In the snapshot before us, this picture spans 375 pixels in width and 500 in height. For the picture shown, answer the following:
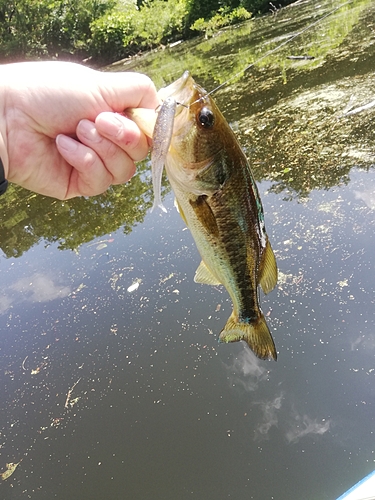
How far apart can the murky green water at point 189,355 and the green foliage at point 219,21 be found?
2424 centimetres

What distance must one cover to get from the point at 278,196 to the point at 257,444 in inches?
141

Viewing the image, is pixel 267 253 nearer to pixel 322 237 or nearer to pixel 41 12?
pixel 322 237

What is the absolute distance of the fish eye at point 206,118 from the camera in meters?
1.65

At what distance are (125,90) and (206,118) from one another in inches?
16.8

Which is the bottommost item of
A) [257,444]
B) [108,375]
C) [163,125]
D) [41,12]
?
[257,444]

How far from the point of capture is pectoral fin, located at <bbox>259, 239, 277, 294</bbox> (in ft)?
6.51

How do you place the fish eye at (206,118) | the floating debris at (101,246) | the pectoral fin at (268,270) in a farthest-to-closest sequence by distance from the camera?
the floating debris at (101,246), the pectoral fin at (268,270), the fish eye at (206,118)

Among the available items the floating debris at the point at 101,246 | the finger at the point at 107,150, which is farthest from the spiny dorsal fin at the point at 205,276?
the floating debris at the point at 101,246

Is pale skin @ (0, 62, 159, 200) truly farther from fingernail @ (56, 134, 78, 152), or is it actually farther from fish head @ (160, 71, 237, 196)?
fish head @ (160, 71, 237, 196)

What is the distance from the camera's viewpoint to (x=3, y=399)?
430 centimetres

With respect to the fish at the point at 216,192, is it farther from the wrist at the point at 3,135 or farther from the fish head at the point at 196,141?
the wrist at the point at 3,135

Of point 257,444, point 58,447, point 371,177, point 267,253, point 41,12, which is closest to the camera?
point 267,253

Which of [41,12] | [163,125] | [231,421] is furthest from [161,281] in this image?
[41,12]

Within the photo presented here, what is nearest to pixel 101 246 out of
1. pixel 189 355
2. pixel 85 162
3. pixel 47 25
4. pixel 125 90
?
pixel 189 355
